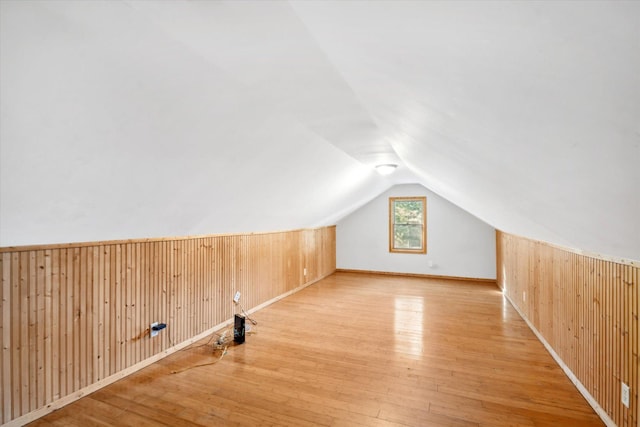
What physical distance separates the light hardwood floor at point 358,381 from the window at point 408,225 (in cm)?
305

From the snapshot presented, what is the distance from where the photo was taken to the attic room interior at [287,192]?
93cm

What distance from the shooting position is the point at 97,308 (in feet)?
8.47

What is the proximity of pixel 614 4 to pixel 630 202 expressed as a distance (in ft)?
2.79

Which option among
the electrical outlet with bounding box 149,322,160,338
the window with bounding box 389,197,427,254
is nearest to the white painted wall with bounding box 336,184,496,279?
the window with bounding box 389,197,427,254

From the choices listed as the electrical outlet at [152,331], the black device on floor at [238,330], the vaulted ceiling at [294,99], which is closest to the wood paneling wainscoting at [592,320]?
the vaulted ceiling at [294,99]

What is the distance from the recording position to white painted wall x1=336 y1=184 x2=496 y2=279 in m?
6.78

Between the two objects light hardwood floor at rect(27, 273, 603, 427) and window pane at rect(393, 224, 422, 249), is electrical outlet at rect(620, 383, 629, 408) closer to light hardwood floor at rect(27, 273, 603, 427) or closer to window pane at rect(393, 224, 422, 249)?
light hardwood floor at rect(27, 273, 603, 427)

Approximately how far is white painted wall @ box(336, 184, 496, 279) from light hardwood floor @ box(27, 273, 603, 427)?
262cm

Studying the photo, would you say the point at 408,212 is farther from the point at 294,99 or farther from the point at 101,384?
the point at 101,384

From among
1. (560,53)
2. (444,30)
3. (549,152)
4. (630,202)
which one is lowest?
(630,202)

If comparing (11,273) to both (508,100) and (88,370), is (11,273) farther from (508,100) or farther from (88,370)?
(508,100)

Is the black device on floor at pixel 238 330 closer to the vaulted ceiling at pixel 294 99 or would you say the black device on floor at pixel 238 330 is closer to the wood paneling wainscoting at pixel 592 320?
the vaulted ceiling at pixel 294 99

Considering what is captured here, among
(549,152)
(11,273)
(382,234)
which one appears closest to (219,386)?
(11,273)

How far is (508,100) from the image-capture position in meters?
1.02
